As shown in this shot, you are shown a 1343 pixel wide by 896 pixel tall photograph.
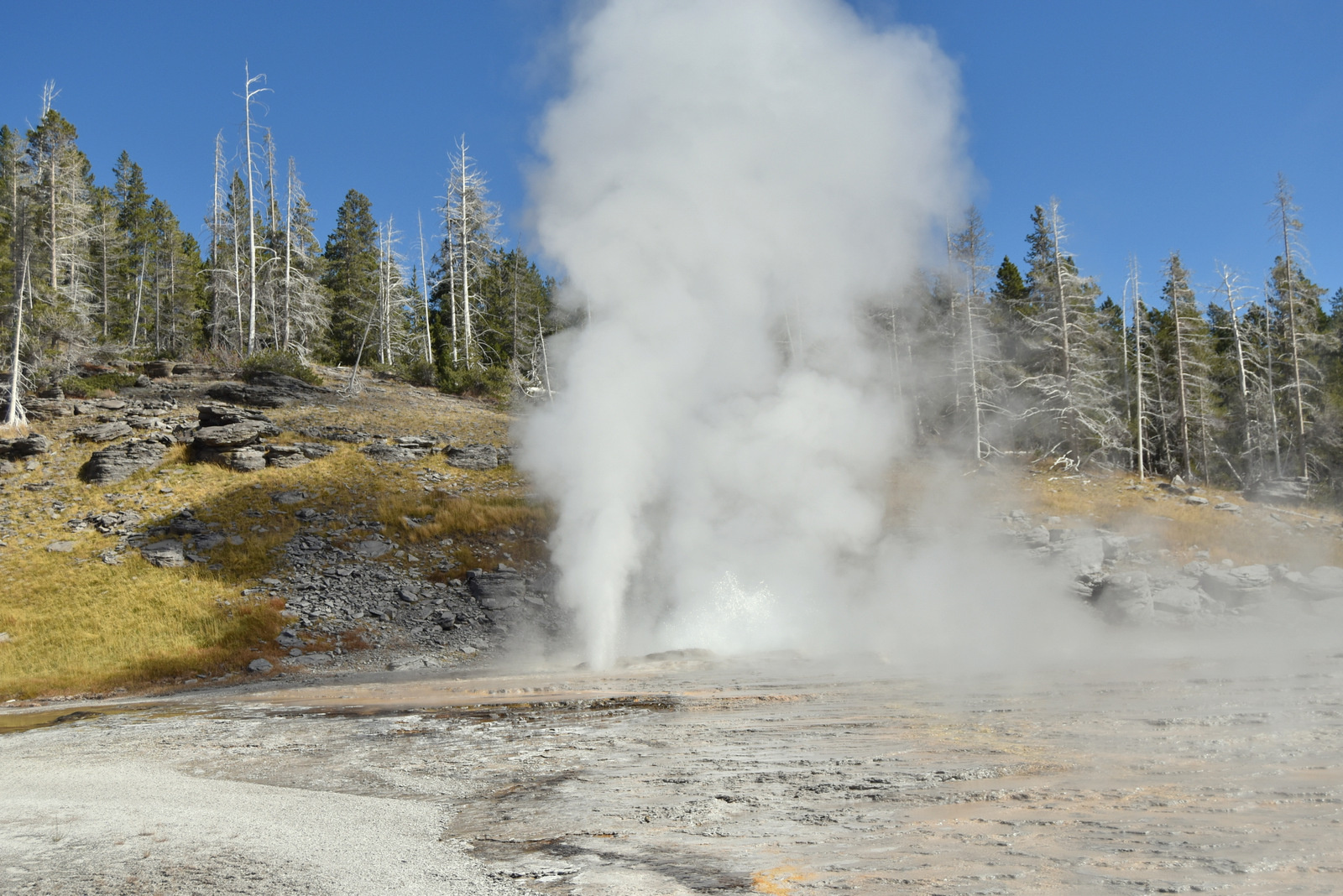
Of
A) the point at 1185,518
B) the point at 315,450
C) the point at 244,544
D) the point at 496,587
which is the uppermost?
the point at 315,450

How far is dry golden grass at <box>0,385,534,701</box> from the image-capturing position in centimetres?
1716

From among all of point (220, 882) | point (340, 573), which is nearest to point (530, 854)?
point (220, 882)

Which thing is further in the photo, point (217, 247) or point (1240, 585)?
point (217, 247)

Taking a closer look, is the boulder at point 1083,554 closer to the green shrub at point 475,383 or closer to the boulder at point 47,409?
the green shrub at point 475,383

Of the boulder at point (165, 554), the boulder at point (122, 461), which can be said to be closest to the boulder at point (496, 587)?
the boulder at point (165, 554)

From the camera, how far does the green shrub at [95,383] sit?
32.4 metres

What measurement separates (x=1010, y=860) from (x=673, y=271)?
12.9 m

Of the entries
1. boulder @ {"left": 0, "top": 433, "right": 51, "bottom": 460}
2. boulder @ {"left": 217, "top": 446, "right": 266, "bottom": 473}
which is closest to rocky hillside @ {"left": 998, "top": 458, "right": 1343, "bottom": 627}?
boulder @ {"left": 217, "top": 446, "right": 266, "bottom": 473}

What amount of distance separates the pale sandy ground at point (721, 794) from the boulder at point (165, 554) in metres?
12.1

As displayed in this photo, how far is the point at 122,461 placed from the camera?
84.6ft

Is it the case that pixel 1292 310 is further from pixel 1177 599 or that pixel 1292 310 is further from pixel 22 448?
pixel 22 448

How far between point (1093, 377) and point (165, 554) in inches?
1402

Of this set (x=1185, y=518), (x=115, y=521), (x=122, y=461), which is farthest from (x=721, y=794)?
(x=122, y=461)

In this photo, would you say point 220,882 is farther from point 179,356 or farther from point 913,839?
point 179,356
